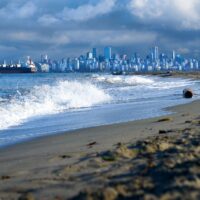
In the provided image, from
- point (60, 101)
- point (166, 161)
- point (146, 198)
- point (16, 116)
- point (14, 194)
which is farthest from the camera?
point (60, 101)

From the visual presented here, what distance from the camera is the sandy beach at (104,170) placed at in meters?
3.96

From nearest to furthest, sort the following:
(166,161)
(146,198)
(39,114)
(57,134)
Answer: (146,198)
(166,161)
(57,134)
(39,114)

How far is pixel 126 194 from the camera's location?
12.8 ft

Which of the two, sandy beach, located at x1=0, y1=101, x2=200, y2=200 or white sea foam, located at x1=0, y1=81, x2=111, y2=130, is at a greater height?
sandy beach, located at x1=0, y1=101, x2=200, y2=200

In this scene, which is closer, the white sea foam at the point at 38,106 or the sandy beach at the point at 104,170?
the sandy beach at the point at 104,170

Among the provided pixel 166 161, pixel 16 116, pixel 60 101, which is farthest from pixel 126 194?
pixel 60 101

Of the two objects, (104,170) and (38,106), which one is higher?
(104,170)

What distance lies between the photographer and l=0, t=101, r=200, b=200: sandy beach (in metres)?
3.96

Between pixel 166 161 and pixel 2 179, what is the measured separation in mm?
1926

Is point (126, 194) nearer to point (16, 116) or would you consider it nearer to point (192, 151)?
point (192, 151)

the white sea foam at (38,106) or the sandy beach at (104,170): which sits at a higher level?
the sandy beach at (104,170)

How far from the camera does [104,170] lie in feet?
17.0

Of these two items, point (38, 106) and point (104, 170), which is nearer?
point (104, 170)

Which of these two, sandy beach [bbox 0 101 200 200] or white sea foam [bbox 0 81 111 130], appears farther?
white sea foam [bbox 0 81 111 130]
